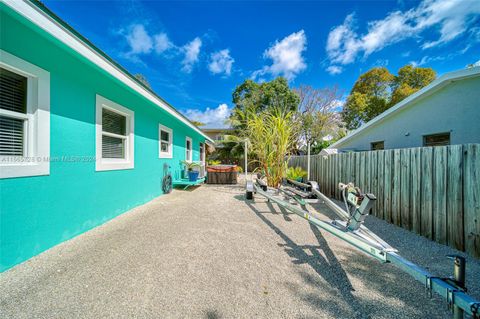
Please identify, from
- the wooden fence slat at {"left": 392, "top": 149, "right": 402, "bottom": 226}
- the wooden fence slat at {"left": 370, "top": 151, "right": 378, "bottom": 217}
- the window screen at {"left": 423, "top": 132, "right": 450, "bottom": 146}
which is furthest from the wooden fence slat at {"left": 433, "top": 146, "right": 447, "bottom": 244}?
the window screen at {"left": 423, "top": 132, "right": 450, "bottom": 146}

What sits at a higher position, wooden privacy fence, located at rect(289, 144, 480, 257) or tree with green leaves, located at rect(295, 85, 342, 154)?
tree with green leaves, located at rect(295, 85, 342, 154)

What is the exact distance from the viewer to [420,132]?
6539 millimetres

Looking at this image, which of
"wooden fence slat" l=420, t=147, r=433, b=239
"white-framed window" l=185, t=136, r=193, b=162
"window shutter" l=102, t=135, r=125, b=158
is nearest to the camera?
"wooden fence slat" l=420, t=147, r=433, b=239

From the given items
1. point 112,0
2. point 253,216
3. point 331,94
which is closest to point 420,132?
point 253,216

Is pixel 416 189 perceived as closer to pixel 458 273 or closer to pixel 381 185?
pixel 381 185

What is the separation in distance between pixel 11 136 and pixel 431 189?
6135 mm

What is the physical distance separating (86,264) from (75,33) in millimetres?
3044

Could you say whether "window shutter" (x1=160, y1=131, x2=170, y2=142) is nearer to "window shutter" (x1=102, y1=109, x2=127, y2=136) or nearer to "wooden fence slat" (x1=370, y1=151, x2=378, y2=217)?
"window shutter" (x1=102, y1=109, x2=127, y2=136)

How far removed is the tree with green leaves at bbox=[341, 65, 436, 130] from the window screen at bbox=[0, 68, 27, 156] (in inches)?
885

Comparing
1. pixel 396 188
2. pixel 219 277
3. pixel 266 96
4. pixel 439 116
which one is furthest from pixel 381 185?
pixel 266 96

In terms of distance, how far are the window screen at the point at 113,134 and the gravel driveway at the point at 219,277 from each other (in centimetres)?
164

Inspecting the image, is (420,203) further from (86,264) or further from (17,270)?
(17,270)

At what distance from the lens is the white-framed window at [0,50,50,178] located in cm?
211

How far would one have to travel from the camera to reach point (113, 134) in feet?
12.8
